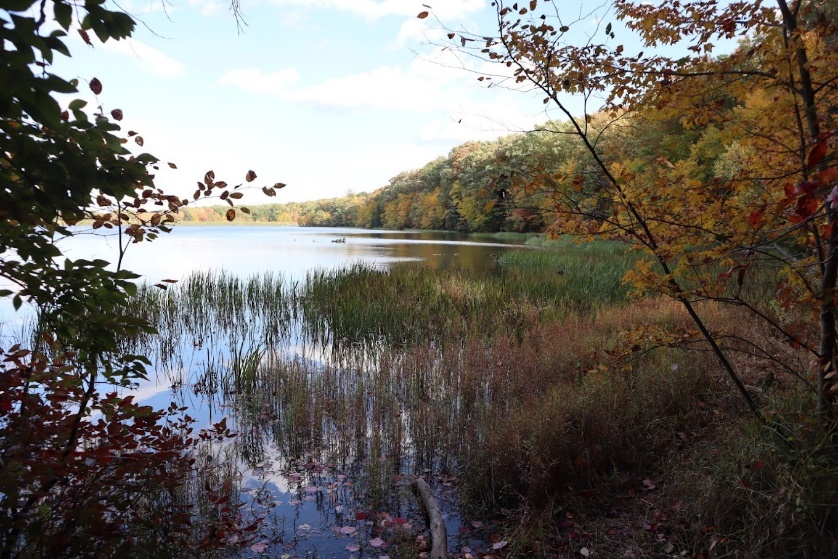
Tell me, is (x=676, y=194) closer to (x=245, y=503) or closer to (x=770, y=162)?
(x=770, y=162)

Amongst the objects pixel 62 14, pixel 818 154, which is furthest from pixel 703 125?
pixel 62 14

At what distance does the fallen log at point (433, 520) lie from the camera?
325 centimetres

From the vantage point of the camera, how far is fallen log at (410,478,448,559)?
128 inches

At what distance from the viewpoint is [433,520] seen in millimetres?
3561

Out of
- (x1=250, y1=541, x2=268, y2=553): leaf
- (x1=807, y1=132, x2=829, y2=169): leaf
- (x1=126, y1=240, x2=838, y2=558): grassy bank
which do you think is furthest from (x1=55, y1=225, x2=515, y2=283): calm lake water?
(x1=807, y1=132, x2=829, y2=169): leaf

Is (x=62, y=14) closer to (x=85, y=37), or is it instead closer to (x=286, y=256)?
(x=85, y=37)

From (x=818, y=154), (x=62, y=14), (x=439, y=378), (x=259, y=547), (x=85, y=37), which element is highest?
(x=85, y=37)

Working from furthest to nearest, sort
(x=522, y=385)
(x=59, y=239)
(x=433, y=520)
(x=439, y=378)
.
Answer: (x=439, y=378)
(x=522, y=385)
(x=433, y=520)
(x=59, y=239)

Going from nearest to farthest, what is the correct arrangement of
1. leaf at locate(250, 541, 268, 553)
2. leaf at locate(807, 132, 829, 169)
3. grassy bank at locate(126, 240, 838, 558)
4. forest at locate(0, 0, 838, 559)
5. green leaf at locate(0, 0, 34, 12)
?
1. green leaf at locate(0, 0, 34, 12)
2. leaf at locate(807, 132, 829, 169)
3. forest at locate(0, 0, 838, 559)
4. grassy bank at locate(126, 240, 838, 558)
5. leaf at locate(250, 541, 268, 553)

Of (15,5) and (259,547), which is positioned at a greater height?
(15,5)

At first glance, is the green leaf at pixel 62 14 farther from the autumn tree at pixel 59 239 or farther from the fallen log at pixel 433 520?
the fallen log at pixel 433 520

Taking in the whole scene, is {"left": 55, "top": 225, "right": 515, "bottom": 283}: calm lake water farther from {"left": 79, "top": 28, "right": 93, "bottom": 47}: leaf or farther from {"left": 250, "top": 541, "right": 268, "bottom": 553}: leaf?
{"left": 79, "top": 28, "right": 93, "bottom": 47}: leaf

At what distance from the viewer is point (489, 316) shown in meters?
10.5

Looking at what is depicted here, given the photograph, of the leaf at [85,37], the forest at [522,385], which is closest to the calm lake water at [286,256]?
the forest at [522,385]
